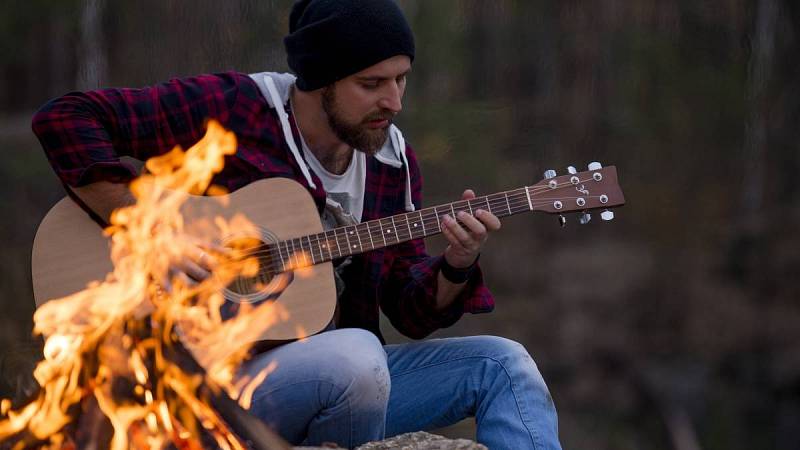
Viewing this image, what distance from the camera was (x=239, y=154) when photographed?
3.01 m

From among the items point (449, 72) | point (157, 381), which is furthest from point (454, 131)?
point (157, 381)

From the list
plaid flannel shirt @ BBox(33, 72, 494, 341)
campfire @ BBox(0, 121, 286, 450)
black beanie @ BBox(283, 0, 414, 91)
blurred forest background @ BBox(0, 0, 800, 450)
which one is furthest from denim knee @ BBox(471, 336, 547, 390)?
blurred forest background @ BBox(0, 0, 800, 450)

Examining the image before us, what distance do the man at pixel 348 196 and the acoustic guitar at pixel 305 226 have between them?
68mm

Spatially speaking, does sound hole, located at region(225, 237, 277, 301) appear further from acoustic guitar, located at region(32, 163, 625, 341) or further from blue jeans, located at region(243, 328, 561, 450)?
blue jeans, located at region(243, 328, 561, 450)

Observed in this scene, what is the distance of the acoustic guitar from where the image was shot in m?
2.89

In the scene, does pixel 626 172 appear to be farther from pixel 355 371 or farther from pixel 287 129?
pixel 355 371

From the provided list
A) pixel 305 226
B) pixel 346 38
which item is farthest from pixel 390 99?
pixel 305 226

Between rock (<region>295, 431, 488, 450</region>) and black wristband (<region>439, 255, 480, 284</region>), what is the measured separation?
446 mm

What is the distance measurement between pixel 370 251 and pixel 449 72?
5.70 metres

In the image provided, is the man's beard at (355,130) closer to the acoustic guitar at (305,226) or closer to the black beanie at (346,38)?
the black beanie at (346,38)

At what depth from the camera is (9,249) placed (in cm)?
741

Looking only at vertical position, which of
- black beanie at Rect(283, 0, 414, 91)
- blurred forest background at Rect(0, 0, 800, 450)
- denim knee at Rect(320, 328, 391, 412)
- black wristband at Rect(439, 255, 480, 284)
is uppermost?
black beanie at Rect(283, 0, 414, 91)

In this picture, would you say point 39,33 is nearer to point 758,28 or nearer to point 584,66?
point 584,66

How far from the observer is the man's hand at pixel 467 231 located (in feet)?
9.42
